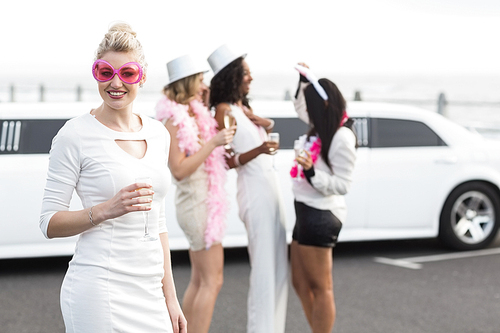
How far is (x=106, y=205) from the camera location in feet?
7.36

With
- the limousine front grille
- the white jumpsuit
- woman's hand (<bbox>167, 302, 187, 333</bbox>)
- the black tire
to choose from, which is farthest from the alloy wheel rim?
woman's hand (<bbox>167, 302, 187, 333</bbox>)

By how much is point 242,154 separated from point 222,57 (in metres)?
0.63

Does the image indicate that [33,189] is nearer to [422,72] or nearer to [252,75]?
[252,75]

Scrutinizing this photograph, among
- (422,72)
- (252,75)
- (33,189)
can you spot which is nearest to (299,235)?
(252,75)

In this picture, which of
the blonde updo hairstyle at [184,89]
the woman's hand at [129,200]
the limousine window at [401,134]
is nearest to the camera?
the woman's hand at [129,200]

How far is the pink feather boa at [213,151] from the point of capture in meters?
4.02

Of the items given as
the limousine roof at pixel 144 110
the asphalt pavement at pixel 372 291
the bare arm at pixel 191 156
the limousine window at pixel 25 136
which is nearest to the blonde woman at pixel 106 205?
the bare arm at pixel 191 156

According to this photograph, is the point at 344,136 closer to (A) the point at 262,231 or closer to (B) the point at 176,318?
(A) the point at 262,231

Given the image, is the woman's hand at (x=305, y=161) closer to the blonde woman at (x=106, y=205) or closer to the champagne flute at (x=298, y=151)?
the champagne flute at (x=298, y=151)

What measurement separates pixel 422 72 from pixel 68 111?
531ft

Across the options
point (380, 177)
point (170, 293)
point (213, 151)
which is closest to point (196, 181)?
point (213, 151)

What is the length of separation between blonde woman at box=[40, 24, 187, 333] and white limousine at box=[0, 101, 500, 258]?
14.5 feet

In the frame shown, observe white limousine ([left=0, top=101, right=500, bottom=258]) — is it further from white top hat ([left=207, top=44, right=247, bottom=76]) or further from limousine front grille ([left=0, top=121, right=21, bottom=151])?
white top hat ([left=207, top=44, right=247, bottom=76])

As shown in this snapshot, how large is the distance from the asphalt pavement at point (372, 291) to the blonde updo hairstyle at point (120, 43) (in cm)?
316
